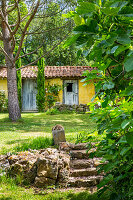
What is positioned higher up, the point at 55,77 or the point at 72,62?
the point at 72,62

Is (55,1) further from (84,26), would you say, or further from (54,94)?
(84,26)

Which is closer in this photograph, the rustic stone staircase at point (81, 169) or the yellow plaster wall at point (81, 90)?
the rustic stone staircase at point (81, 169)

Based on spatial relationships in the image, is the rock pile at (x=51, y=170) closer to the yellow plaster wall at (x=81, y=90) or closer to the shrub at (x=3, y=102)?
the shrub at (x=3, y=102)

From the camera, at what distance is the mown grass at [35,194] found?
3.22 metres

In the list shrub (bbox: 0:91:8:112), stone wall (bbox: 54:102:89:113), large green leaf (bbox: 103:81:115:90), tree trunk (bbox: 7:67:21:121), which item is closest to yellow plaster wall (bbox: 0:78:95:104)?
shrub (bbox: 0:91:8:112)

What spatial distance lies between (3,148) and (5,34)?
6681mm

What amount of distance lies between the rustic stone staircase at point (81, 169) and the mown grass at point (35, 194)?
9.7 inches

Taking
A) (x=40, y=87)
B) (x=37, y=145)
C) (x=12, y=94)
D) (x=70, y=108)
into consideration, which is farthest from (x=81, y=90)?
(x=37, y=145)

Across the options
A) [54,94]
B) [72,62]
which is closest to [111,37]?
[54,94]

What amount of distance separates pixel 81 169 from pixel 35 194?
1086mm

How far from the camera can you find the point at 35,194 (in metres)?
3.39

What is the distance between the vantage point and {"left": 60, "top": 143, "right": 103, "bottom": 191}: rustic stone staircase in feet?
12.1

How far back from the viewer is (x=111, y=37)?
3.37 feet

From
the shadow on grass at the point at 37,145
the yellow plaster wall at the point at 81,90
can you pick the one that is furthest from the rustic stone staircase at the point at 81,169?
the yellow plaster wall at the point at 81,90
